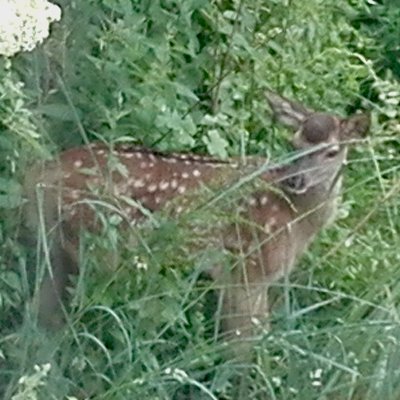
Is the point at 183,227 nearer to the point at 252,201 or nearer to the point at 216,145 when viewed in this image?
the point at 216,145

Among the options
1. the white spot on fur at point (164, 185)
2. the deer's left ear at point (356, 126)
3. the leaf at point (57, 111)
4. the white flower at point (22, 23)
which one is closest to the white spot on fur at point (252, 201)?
the white spot on fur at point (164, 185)

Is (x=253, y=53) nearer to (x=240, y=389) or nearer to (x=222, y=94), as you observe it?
(x=222, y=94)

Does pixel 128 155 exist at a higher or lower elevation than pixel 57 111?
lower

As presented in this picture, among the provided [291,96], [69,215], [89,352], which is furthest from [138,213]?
[291,96]

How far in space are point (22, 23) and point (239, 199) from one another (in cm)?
149

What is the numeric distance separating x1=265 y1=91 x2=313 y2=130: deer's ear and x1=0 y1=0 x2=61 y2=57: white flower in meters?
2.10

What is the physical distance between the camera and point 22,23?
4.98 m

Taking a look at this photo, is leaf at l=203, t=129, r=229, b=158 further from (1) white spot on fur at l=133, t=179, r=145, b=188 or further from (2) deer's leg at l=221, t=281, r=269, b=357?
(2) deer's leg at l=221, t=281, r=269, b=357

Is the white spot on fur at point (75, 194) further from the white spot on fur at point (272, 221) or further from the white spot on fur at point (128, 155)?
the white spot on fur at point (272, 221)

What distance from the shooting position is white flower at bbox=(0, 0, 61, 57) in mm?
4945

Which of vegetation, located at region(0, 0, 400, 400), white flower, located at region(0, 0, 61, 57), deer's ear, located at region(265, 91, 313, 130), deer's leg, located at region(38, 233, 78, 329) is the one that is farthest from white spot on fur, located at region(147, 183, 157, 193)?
white flower, located at region(0, 0, 61, 57)

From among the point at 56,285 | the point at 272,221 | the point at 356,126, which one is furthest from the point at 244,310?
the point at 356,126

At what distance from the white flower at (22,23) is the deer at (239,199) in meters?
0.83

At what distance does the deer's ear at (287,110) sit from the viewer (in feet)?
23.2
